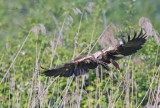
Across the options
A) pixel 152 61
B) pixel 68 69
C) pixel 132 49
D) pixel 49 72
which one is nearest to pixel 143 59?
pixel 152 61

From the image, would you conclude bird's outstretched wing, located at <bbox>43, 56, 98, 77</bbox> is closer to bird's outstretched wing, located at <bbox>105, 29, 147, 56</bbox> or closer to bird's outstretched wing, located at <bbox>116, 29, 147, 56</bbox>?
bird's outstretched wing, located at <bbox>105, 29, 147, 56</bbox>

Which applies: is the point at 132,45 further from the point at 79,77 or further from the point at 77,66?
the point at 79,77

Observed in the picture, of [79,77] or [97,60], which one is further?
[79,77]

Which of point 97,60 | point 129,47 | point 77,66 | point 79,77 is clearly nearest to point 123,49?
point 129,47

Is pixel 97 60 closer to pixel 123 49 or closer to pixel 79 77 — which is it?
pixel 123 49

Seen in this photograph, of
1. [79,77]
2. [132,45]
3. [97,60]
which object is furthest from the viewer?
[79,77]

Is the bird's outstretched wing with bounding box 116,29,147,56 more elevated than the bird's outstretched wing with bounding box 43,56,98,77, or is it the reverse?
the bird's outstretched wing with bounding box 116,29,147,56

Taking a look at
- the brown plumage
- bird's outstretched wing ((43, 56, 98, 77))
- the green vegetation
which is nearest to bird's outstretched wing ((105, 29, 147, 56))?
the brown plumage

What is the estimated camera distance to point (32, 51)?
19.6ft

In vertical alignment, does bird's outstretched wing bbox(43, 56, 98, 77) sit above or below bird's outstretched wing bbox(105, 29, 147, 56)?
below

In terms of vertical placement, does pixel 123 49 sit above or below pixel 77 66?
above

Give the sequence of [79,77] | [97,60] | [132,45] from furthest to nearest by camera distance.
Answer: [79,77]
[97,60]
[132,45]

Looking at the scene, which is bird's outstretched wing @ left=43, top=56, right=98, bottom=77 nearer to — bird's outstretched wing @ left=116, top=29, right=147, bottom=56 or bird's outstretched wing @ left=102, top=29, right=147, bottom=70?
bird's outstretched wing @ left=102, top=29, right=147, bottom=70

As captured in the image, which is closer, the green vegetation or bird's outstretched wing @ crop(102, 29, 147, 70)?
bird's outstretched wing @ crop(102, 29, 147, 70)
